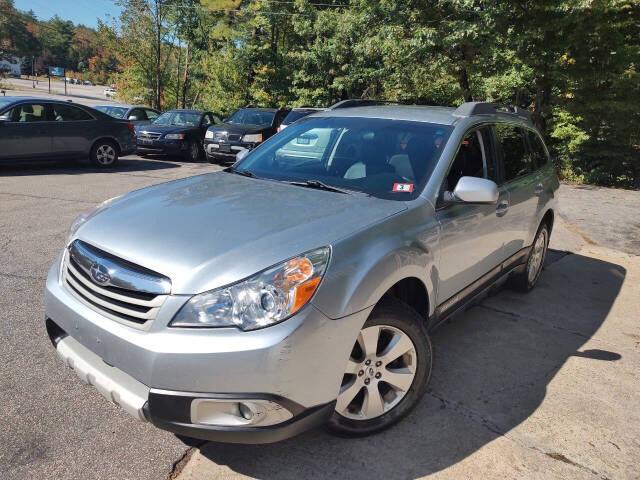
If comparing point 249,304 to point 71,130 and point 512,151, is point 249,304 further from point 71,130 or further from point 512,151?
point 71,130

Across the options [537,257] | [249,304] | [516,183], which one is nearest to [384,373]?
[249,304]

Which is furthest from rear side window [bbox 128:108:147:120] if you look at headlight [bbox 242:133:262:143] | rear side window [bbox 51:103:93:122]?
headlight [bbox 242:133:262:143]

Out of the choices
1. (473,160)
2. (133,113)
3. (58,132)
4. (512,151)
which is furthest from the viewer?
(133,113)

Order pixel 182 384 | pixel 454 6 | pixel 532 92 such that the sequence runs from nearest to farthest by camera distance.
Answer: pixel 182 384 → pixel 454 6 → pixel 532 92

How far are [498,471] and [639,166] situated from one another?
15.1 m

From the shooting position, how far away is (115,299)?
7.28ft

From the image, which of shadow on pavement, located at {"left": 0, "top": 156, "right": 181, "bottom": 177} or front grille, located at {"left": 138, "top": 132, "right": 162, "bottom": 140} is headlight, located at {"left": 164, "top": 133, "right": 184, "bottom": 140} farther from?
shadow on pavement, located at {"left": 0, "top": 156, "right": 181, "bottom": 177}

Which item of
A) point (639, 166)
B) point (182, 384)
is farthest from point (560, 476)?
point (639, 166)

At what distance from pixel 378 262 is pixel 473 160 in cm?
157

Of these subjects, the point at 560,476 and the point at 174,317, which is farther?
the point at 560,476

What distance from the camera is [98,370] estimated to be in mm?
2256

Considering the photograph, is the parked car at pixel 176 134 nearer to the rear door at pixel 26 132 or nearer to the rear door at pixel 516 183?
the rear door at pixel 26 132

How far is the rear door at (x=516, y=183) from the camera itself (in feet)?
13.0

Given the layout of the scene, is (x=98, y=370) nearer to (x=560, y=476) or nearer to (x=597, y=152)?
(x=560, y=476)
